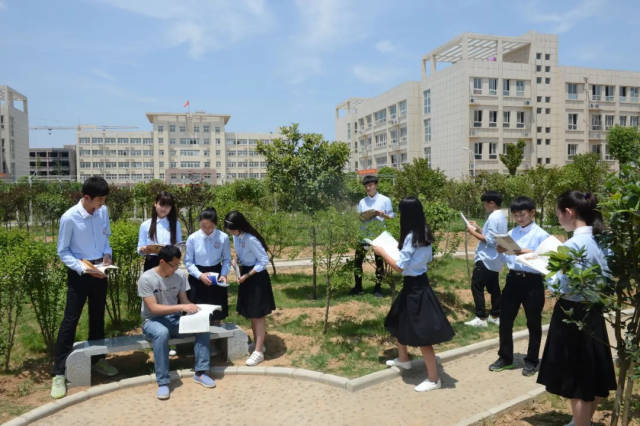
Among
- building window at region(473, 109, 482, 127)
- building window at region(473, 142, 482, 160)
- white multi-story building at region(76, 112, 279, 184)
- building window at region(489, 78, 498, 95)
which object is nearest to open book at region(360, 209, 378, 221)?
building window at region(473, 142, 482, 160)

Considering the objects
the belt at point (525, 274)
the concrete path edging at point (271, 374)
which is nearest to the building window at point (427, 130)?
the concrete path edging at point (271, 374)

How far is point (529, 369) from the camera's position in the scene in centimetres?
502

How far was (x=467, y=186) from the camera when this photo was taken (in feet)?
94.8

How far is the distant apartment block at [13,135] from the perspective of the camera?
286 feet

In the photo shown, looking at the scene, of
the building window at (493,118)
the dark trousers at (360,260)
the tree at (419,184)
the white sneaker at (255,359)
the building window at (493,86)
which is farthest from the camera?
the building window at (493,118)

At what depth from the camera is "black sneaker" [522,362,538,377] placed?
196 inches

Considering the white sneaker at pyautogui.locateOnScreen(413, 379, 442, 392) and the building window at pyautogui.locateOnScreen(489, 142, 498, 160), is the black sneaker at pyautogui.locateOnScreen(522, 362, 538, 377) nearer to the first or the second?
the white sneaker at pyautogui.locateOnScreen(413, 379, 442, 392)

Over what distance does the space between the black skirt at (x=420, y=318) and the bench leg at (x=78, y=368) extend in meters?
3.21

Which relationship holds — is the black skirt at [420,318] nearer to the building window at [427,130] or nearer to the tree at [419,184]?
the tree at [419,184]

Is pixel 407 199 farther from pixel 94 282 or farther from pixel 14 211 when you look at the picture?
pixel 14 211

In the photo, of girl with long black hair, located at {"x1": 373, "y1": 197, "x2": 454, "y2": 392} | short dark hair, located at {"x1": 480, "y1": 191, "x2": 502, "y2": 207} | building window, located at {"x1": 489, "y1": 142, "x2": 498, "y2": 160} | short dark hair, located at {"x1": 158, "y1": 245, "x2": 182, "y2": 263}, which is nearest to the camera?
girl with long black hair, located at {"x1": 373, "y1": 197, "x2": 454, "y2": 392}

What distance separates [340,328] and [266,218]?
4.30 metres

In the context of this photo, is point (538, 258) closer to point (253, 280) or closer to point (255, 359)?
point (253, 280)

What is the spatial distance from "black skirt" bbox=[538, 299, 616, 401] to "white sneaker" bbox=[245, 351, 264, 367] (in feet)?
10.1
